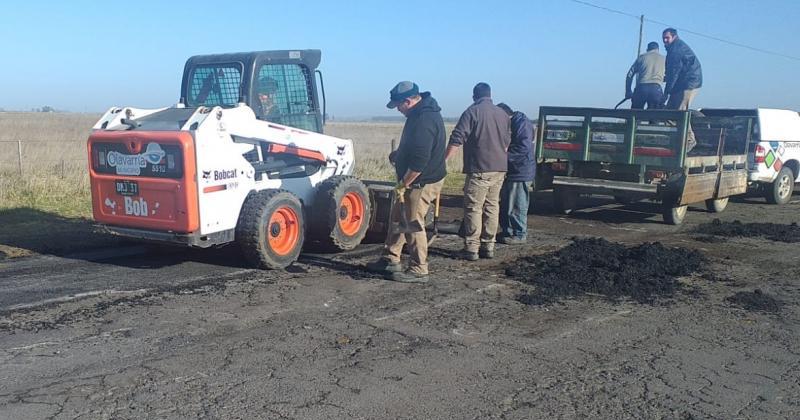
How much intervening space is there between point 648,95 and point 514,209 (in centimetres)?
467

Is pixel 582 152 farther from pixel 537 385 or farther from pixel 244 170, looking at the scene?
pixel 537 385

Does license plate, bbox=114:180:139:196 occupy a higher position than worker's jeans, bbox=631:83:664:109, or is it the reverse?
worker's jeans, bbox=631:83:664:109

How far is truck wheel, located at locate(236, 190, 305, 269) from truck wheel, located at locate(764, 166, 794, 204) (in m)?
10.2

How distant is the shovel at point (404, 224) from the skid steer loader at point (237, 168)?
115cm

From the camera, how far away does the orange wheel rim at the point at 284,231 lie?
296 inches

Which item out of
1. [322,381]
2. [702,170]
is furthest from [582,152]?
[322,381]

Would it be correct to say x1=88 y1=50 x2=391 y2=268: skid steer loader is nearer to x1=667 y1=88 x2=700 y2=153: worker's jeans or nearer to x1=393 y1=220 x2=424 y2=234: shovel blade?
x1=393 y1=220 x2=424 y2=234: shovel blade

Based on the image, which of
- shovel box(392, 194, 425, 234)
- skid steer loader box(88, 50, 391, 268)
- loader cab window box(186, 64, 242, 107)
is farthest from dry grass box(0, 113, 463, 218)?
shovel box(392, 194, 425, 234)

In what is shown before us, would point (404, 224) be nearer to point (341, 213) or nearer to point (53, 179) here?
point (341, 213)

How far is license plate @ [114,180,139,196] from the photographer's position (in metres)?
7.12

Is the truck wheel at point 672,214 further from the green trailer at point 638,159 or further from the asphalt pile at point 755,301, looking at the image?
the asphalt pile at point 755,301

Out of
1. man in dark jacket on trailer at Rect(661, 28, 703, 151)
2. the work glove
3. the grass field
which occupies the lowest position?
the grass field

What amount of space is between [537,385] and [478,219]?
3676 millimetres

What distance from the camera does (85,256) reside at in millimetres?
8227
